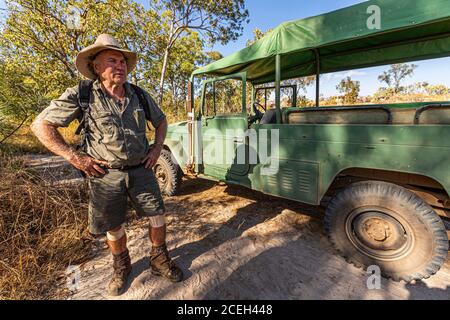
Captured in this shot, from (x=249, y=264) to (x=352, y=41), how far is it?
3267 mm

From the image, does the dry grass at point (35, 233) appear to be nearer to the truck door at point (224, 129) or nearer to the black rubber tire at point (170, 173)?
the black rubber tire at point (170, 173)

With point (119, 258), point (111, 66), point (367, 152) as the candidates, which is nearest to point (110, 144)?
point (111, 66)

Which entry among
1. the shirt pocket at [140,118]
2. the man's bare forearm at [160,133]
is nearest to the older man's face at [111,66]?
the shirt pocket at [140,118]

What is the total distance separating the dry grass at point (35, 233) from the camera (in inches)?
77.3

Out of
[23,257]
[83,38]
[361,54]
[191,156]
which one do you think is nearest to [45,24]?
[83,38]

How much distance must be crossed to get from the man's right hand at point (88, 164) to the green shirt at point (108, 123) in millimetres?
60

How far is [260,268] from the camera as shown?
2.19 m

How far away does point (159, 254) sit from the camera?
2094 millimetres

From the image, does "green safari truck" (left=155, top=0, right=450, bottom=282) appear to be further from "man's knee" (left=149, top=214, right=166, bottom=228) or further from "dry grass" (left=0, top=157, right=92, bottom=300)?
"dry grass" (left=0, top=157, right=92, bottom=300)

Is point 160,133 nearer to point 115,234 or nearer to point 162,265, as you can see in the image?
point 115,234

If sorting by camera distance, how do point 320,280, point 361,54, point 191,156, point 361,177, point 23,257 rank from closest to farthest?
point 320,280 < point 23,257 < point 361,177 < point 361,54 < point 191,156

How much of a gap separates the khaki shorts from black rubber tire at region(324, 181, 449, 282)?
6.03 feet
